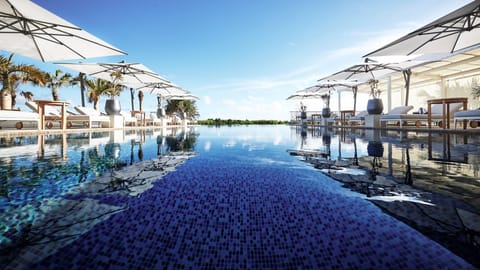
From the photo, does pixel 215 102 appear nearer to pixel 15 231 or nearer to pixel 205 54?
pixel 205 54

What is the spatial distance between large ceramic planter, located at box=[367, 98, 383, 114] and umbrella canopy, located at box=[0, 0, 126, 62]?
30.3 feet

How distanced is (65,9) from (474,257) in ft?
53.1

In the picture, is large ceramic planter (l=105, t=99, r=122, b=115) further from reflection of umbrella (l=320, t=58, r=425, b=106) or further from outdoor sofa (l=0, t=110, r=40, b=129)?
reflection of umbrella (l=320, t=58, r=425, b=106)

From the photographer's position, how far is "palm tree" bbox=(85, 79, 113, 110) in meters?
18.6

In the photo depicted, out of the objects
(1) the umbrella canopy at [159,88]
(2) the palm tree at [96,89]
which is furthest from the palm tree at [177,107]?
(1) the umbrella canopy at [159,88]

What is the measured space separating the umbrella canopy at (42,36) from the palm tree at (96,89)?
1397cm

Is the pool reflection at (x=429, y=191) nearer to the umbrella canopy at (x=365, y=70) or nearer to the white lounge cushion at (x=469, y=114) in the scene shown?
the white lounge cushion at (x=469, y=114)

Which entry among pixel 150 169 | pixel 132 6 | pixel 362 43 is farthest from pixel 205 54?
pixel 150 169

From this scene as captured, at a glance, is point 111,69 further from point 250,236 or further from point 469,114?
point 469,114

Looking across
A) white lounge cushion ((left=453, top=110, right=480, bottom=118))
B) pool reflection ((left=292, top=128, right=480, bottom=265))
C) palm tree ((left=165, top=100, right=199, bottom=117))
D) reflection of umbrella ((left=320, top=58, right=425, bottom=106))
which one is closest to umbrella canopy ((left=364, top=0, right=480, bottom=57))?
white lounge cushion ((left=453, top=110, right=480, bottom=118))

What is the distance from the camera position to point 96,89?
18.8 metres

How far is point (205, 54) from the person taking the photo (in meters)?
19.6

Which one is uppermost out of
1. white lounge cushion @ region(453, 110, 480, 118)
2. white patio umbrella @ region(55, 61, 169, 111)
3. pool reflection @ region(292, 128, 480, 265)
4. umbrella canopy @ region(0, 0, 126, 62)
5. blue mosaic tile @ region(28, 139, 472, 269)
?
white patio umbrella @ region(55, 61, 169, 111)

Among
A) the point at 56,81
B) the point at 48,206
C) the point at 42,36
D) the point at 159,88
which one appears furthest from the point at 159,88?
the point at 48,206
